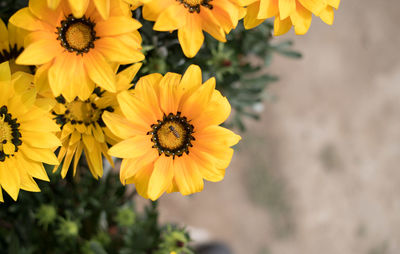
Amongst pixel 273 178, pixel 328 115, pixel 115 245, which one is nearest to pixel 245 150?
pixel 273 178

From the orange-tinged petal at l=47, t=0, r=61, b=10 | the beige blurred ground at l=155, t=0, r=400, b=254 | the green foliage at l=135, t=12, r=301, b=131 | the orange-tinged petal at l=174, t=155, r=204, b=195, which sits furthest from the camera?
the beige blurred ground at l=155, t=0, r=400, b=254

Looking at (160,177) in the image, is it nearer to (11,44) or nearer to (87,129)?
(87,129)

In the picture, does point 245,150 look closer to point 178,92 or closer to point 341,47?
point 341,47

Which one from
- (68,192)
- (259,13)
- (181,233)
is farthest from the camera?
(68,192)

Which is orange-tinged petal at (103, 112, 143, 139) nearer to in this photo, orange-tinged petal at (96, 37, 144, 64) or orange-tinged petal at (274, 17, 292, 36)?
orange-tinged petal at (96, 37, 144, 64)

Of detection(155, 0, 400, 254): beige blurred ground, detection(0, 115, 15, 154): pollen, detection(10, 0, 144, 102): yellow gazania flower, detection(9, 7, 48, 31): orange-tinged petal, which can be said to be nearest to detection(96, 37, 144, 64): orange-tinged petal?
detection(10, 0, 144, 102): yellow gazania flower

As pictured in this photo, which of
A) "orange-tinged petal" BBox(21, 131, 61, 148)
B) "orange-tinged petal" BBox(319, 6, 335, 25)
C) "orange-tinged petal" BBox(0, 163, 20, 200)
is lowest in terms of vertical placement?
"orange-tinged petal" BBox(0, 163, 20, 200)

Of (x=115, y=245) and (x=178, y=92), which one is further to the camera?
(x=115, y=245)
